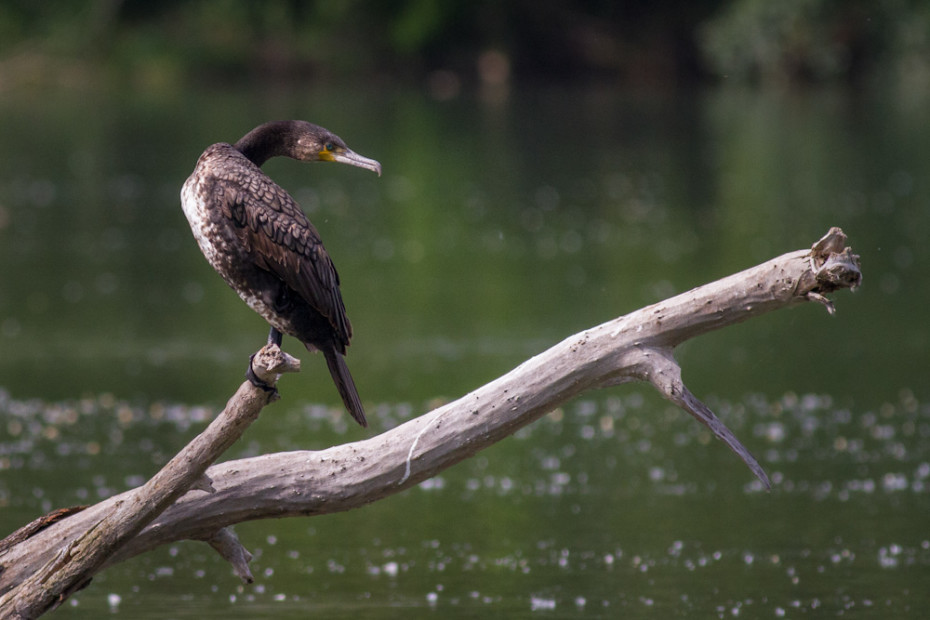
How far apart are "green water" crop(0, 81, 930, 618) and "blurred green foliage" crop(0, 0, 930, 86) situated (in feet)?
52.9

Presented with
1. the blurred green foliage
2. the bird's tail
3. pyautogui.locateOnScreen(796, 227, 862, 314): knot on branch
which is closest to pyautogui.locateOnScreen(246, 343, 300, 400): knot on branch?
the bird's tail

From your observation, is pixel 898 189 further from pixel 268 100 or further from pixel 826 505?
pixel 268 100

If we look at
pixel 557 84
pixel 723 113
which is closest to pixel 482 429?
pixel 723 113

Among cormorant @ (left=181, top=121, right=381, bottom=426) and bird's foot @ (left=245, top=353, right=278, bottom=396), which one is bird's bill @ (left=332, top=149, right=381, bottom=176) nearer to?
cormorant @ (left=181, top=121, right=381, bottom=426)

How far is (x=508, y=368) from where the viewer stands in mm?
10758

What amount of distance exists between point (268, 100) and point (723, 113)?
30.2ft

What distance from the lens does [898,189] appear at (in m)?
19.5

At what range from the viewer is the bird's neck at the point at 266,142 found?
5.00m

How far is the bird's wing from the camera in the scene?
4.83 meters

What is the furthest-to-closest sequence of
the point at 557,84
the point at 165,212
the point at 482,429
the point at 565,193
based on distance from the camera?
the point at 557,84 < the point at 565,193 < the point at 165,212 < the point at 482,429

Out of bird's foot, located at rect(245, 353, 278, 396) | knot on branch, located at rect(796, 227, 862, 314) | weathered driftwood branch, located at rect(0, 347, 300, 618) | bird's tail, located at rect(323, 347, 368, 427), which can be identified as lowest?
weathered driftwood branch, located at rect(0, 347, 300, 618)

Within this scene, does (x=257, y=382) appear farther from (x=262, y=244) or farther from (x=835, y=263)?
(x=835, y=263)

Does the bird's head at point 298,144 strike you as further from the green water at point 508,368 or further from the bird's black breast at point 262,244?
the green water at point 508,368

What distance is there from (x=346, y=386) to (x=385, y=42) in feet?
125
